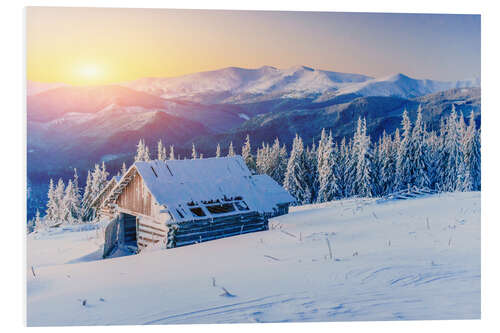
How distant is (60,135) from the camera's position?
10.1 m

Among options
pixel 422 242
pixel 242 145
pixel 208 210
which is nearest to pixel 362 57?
pixel 242 145

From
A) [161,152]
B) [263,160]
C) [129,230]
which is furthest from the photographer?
[129,230]

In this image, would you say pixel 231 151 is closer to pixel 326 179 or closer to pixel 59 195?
pixel 59 195

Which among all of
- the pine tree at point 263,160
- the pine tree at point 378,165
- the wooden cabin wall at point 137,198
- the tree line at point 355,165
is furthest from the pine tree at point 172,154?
the pine tree at point 378,165

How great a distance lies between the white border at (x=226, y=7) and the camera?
26.3 ft

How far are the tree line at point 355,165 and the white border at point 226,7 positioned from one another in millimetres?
689

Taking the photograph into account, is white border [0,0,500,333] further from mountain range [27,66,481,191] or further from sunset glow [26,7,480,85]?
mountain range [27,66,481,191]

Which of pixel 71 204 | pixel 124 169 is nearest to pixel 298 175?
pixel 124 169

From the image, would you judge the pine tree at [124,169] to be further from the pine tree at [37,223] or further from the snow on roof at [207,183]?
the pine tree at [37,223]

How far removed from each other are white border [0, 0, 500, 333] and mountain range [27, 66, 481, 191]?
3.47 feet

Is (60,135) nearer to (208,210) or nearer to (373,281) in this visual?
(208,210)

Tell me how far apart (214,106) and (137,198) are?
3.70 m

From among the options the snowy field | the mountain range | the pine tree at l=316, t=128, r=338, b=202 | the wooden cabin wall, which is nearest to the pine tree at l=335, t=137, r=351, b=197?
the pine tree at l=316, t=128, r=338, b=202

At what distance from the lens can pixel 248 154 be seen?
1152cm
